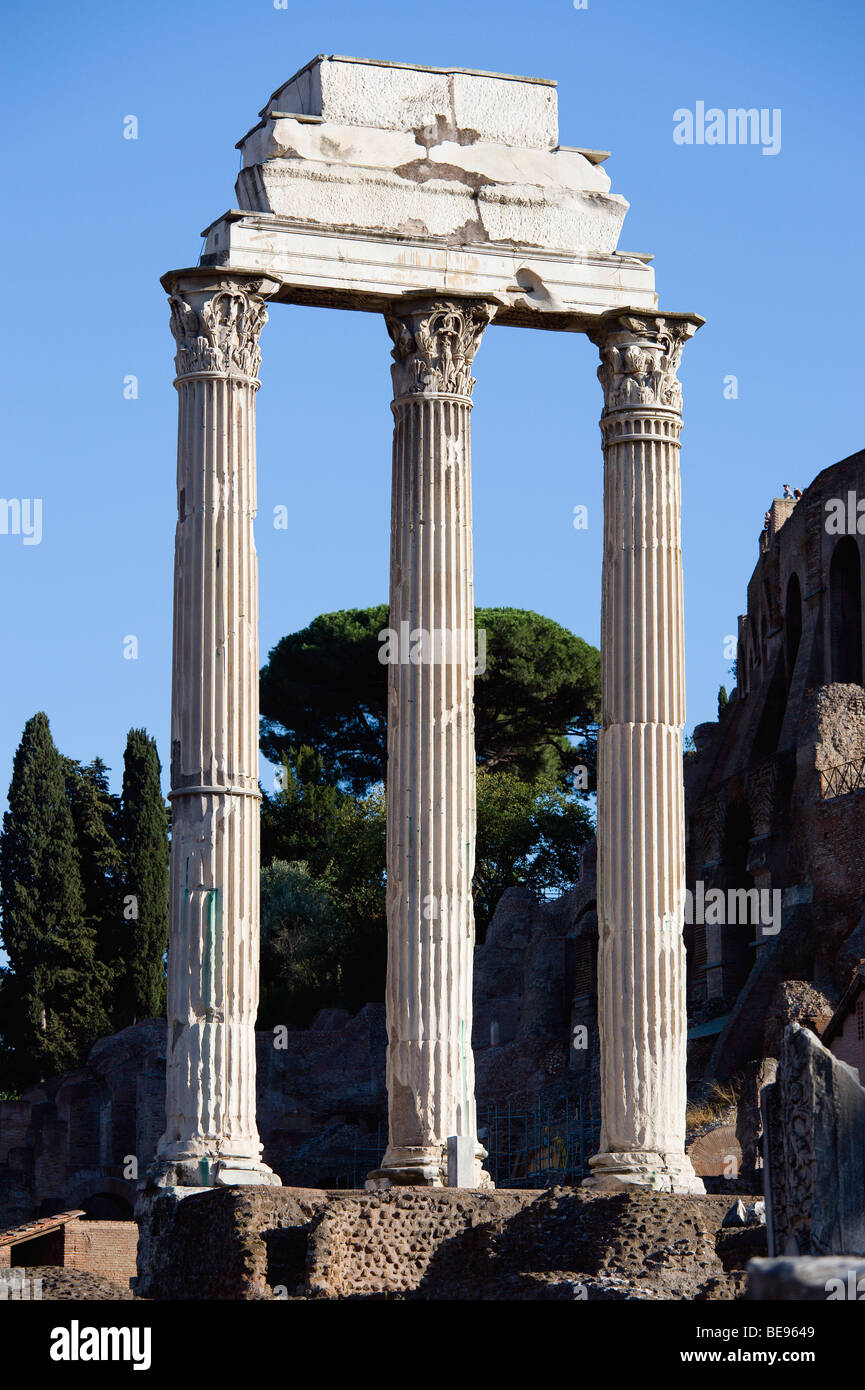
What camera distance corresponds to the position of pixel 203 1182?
20297 mm

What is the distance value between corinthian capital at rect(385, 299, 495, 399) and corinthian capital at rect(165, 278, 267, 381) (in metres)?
1.23

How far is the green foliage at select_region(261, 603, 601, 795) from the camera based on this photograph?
2373 inches

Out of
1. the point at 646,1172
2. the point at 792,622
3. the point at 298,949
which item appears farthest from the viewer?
the point at 792,622

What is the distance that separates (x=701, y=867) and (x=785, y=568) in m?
8.45

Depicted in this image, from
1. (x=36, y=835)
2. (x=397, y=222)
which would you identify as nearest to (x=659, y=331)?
(x=397, y=222)

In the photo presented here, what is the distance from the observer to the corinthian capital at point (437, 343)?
22094mm

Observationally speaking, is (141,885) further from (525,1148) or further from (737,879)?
(525,1148)

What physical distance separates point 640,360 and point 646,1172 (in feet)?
21.5

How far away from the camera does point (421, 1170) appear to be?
20750mm

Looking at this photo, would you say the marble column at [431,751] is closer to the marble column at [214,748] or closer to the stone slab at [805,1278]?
the marble column at [214,748]

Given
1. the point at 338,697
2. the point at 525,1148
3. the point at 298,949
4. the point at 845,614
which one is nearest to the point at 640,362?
the point at 525,1148

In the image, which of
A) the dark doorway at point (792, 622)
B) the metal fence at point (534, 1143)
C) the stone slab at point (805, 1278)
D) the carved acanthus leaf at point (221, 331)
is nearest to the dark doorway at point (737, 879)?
the metal fence at point (534, 1143)
